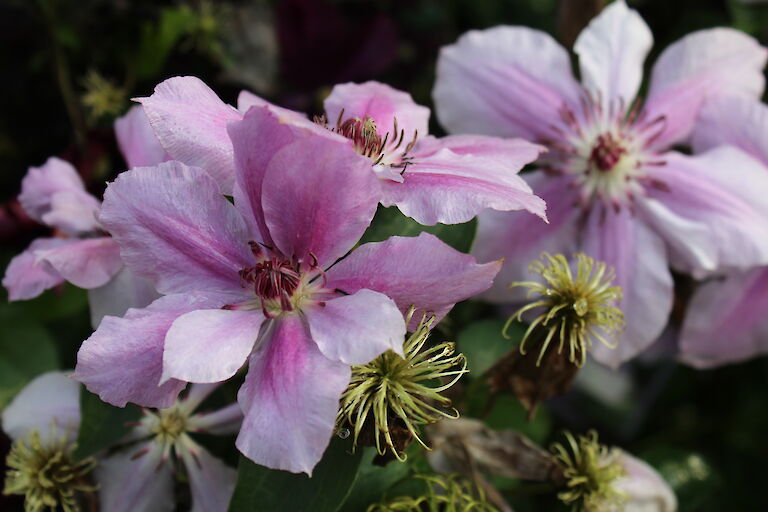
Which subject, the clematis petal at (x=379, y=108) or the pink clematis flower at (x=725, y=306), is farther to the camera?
the pink clematis flower at (x=725, y=306)

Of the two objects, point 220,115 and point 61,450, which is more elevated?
point 220,115

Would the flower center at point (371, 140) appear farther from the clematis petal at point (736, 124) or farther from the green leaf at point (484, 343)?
the clematis petal at point (736, 124)

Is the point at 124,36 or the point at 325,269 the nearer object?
the point at 325,269

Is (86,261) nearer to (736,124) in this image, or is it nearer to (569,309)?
(569,309)

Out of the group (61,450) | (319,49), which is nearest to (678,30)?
(319,49)

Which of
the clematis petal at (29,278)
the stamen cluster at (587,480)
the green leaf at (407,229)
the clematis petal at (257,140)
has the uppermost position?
the clematis petal at (257,140)

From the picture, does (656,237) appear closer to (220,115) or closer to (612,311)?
(612,311)

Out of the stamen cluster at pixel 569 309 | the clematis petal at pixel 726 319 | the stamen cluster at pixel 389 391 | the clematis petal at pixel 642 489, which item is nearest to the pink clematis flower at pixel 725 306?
the clematis petal at pixel 726 319
